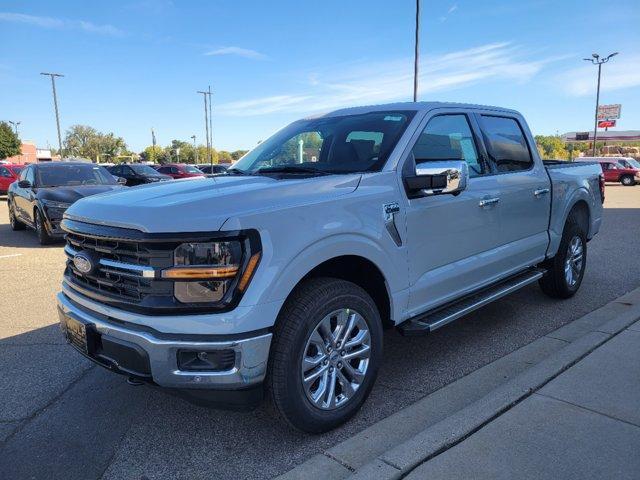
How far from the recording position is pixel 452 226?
3.63 m

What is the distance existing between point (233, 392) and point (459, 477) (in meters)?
1.14

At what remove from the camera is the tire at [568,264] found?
17.5ft

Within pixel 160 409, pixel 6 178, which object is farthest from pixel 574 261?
pixel 6 178

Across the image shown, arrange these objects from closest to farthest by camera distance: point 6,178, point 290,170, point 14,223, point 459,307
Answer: point 290,170 → point 459,307 → point 14,223 → point 6,178

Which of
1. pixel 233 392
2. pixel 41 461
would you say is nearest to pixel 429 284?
pixel 233 392

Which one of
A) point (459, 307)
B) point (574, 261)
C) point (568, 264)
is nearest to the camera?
point (459, 307)

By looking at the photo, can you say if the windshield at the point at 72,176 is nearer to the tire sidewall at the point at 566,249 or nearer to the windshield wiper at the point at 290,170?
the windshield wiper at the point at 290,170

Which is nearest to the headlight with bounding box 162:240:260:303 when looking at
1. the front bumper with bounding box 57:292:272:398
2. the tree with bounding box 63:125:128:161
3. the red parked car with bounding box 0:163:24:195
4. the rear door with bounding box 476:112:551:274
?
the front bumper with bounding box 57:292:272:398

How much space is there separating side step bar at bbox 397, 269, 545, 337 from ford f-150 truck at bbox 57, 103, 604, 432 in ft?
0.06

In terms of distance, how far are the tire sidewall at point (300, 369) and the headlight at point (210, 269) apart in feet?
1.44

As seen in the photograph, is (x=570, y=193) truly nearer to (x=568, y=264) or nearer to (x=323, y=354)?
(x=568, y=264)

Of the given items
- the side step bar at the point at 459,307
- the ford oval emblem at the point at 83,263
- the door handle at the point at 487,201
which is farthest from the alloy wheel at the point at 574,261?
the ford oval emblem at the point at 83,263

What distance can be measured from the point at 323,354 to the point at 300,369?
0.68ft

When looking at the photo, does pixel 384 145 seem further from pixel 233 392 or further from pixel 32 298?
pixel 32 298
